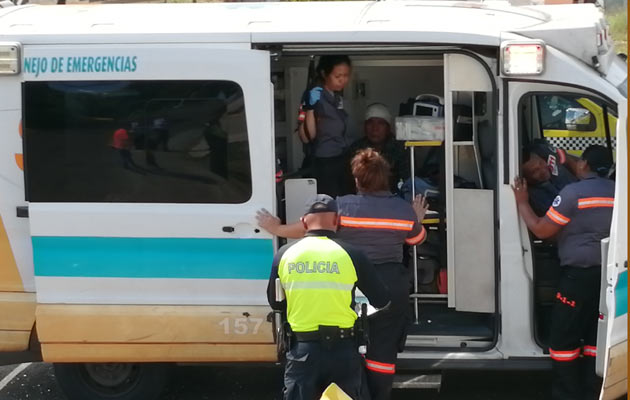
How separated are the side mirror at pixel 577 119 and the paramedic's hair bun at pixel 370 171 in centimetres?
144

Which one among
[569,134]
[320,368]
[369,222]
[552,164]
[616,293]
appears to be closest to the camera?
[320,368]

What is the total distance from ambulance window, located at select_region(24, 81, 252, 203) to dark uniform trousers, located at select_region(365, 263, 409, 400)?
0.94m

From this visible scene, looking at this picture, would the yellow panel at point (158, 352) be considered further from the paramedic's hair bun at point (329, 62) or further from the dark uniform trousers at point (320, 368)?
the paramedic's hair bun at point (329, 62)

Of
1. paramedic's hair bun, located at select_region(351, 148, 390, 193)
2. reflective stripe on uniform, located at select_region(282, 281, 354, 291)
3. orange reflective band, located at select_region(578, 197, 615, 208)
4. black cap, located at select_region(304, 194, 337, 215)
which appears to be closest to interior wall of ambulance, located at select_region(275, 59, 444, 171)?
paramedic's hair bun, located at select_region(351, 148, 390, 193)

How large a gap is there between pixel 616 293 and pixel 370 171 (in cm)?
144

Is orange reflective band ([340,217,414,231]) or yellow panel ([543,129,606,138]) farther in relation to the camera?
yellow panel ([543,129,606,138])

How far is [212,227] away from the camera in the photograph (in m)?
5.72

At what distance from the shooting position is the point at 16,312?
595 cm

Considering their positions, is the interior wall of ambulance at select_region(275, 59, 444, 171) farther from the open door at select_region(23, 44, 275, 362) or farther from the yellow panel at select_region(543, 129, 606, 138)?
the open door at select_region(23, 44, 275, 362)

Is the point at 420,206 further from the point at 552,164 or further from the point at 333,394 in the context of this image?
the point at 333,394

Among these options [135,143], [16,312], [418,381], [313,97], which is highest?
[313,97]

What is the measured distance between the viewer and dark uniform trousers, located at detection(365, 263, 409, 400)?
550 cm

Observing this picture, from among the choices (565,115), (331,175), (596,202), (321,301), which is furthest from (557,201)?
A: (321,301)

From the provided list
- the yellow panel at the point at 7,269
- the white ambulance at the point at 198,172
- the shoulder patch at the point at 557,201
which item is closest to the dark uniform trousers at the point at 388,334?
the white ambulance at the point at 198,172
